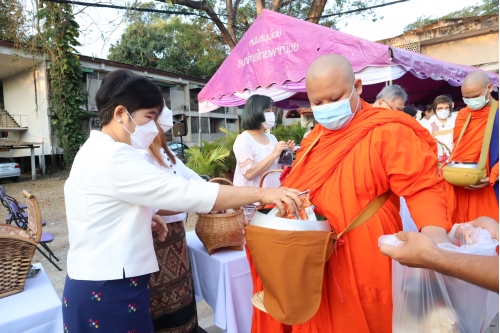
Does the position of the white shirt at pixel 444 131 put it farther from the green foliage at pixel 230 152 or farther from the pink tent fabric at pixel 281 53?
the green foliage at pixel 230 152

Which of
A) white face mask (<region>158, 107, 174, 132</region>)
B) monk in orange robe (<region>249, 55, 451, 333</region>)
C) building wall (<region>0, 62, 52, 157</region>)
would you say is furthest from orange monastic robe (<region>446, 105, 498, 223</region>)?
building wall (<region>0, 62, 52, 157</region>)

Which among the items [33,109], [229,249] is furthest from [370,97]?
[33,109]

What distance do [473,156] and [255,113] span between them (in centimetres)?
182

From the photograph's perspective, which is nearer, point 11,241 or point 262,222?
point 262,222

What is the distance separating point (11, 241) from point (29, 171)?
57.9ft

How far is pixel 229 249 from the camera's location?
2232 millimetres

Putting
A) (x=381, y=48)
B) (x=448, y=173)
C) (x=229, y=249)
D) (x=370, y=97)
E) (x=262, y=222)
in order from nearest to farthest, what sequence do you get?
(x=262, y=222) → (x=229, y=249) → (x=448, y=173) → (x=381, y=48) → (x=370, y=97)

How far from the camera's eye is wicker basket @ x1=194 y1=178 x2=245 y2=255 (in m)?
2.06

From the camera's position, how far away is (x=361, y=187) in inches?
52.1

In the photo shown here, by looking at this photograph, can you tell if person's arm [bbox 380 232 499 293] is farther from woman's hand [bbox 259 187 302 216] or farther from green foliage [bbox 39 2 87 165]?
green foliage [bbox 39 2 87 165]

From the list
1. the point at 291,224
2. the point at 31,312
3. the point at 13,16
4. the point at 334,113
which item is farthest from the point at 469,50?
the point at 31,312

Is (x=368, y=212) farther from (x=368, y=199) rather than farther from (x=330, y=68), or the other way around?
(x=330, y=68)

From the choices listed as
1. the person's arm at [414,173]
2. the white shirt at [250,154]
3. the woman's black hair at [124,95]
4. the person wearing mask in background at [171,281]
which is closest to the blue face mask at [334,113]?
the person's arm at [414,173]

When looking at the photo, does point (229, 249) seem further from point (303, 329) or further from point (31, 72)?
point (31, 72)
